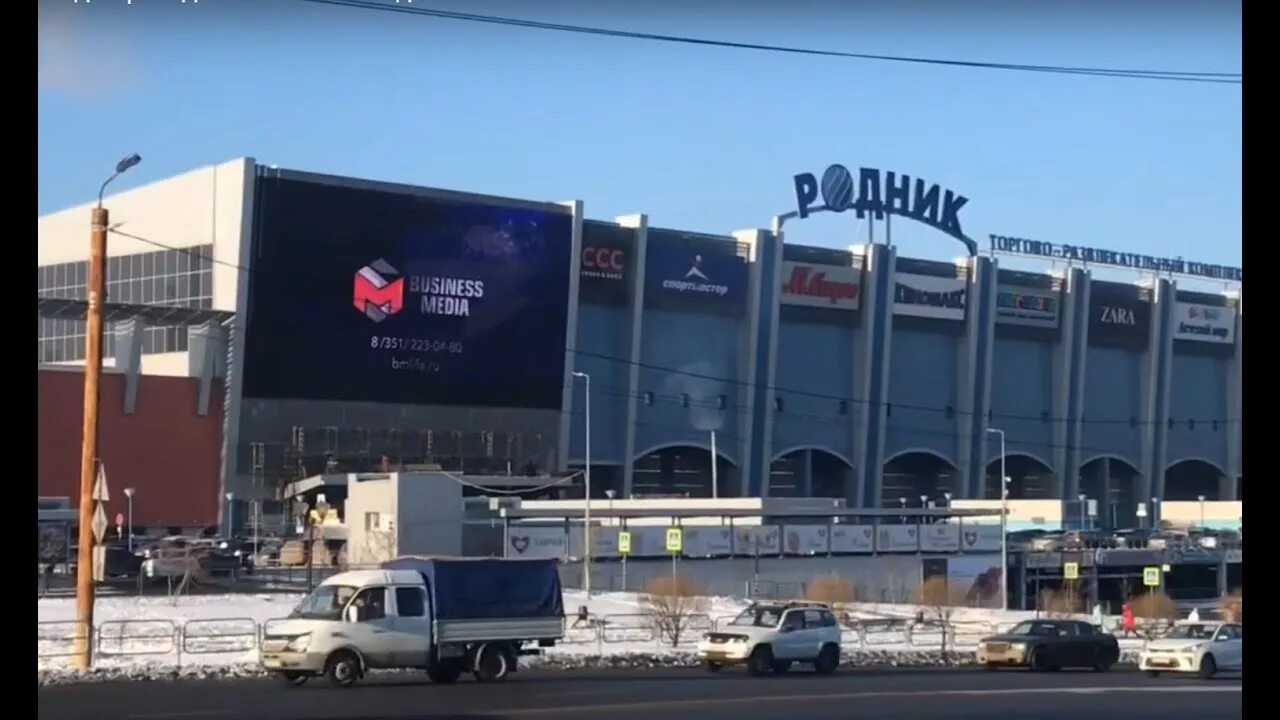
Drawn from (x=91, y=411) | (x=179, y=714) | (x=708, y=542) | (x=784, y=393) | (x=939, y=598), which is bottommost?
(x=939, y=598)

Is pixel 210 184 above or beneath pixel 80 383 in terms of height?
above

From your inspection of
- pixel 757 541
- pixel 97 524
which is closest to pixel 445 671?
pixel 97 524

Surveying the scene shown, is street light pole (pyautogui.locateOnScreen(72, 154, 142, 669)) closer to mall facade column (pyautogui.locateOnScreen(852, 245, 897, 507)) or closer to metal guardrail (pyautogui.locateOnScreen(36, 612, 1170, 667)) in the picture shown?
metal guardrail (pyautogui.locateOnScreen(36, 612, 1170, 667))

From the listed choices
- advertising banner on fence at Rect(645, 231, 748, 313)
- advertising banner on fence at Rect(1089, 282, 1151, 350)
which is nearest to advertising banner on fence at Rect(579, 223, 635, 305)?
advertising banner on fence at Rect(645, 231, 748, 313)

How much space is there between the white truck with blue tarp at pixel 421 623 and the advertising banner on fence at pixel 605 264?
58.8 metres

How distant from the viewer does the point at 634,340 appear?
90312 millimetres

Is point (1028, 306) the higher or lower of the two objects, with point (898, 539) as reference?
higher

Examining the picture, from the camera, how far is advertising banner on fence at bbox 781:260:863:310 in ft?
315

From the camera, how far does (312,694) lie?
25.4 m

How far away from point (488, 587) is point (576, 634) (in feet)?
39.0

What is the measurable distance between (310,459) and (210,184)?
47.5 ft

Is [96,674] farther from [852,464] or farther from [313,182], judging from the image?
[852,464]

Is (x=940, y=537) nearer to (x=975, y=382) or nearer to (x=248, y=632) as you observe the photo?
(x=975, y=382)
